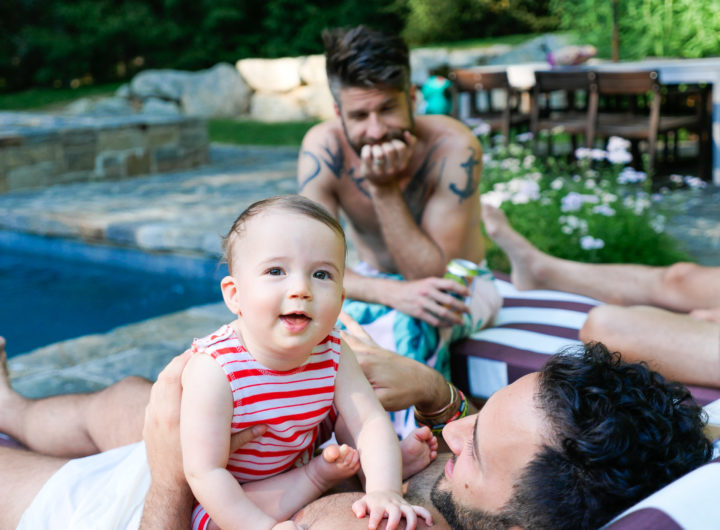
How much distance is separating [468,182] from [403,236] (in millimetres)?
427

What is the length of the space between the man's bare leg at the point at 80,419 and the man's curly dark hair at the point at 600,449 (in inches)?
51.7

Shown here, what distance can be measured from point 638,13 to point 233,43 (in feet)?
44.0

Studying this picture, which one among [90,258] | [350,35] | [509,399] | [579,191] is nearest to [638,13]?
[579,191]

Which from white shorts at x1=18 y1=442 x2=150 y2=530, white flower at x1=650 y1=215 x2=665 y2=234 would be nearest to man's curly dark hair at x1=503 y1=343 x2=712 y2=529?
white shorts at x1=18 y1=442 x2=150 y2=530

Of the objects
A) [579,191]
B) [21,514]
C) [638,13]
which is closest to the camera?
[21,514]

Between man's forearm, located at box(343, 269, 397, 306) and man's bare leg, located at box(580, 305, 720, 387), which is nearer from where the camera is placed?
man's bare leg, located at box(580, 305, 720, 387)

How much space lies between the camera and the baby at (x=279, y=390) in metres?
1.48

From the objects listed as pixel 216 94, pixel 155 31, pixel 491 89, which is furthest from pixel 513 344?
pixel 155 31

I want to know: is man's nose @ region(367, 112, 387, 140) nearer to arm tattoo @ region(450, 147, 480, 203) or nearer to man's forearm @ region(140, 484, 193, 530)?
arm tattoo @ region(450, 147, 480, 203)

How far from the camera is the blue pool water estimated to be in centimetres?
559

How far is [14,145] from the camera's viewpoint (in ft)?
28.5

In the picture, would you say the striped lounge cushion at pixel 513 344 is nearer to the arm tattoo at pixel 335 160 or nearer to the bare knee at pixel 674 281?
the bare knee at pixel 674 281

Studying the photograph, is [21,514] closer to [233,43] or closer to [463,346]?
[463,346]

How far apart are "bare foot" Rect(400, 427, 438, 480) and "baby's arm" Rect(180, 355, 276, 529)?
1.23 feet
